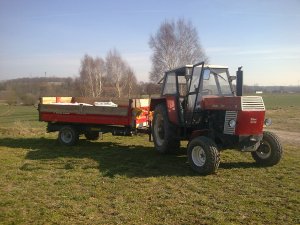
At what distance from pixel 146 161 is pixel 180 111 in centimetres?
142

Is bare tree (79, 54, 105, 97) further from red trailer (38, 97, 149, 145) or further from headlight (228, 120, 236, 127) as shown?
headlight (228, 120, 236, 127)

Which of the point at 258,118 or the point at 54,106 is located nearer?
the point at 258,118

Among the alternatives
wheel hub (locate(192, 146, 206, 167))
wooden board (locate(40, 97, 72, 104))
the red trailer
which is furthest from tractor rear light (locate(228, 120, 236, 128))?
wooden board (locate(40, 97, 72, 104))

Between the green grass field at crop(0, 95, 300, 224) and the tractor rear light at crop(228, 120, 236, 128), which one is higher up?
the tractor rear light at crop(228, 120, 236, 128)

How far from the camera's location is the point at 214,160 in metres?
6.76

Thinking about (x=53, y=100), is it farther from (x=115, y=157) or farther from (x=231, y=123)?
(x=231, y=123)

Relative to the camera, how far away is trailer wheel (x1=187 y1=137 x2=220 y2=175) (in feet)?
22.2

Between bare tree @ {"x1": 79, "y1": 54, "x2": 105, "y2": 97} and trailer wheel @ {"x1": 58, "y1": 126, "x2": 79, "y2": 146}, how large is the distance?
26103 millimetres

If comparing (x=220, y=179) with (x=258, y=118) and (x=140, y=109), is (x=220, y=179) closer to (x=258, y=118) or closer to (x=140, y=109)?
(x=258, y=118)

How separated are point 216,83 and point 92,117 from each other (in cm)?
400

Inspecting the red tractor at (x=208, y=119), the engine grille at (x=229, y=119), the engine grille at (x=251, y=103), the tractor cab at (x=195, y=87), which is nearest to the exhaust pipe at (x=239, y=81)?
the red tractor at (x=208, y=119)

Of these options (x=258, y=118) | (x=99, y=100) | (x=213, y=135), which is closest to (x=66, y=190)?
(x=213, y=135)

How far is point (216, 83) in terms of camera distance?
8.18 meters

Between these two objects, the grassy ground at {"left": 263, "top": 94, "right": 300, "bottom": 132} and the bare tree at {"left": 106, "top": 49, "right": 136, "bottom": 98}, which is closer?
the grassy ground at {"left": 263, "top": 94, "right": 300, "bottom": 132}
